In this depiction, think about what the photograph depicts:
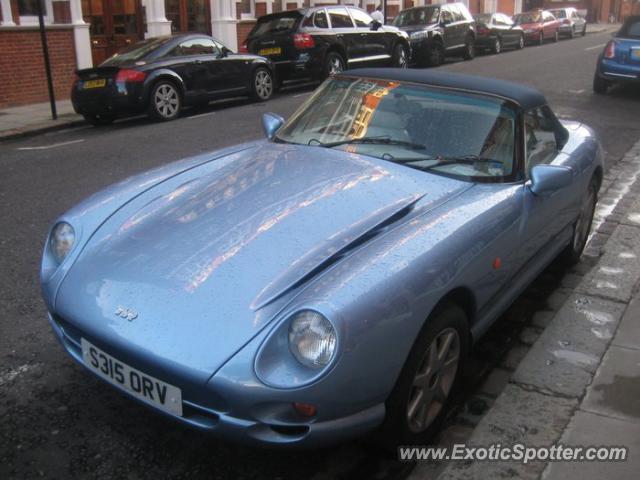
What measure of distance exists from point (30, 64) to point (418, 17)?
11.2 m

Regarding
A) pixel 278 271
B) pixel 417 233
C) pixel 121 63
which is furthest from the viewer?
pixel 121 63

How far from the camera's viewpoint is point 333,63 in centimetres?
1472

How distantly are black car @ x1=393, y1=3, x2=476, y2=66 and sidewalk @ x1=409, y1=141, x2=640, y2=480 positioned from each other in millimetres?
14896

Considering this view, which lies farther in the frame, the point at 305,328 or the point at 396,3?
the point at 396,3

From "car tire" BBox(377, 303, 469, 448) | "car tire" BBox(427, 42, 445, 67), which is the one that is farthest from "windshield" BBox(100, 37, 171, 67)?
"car tire" BBox(377, 303, 469, 448)

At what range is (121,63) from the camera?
36.8 feet

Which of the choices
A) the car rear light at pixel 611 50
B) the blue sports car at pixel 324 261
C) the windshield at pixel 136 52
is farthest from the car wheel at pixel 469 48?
the blue sports car at pixel 324 261

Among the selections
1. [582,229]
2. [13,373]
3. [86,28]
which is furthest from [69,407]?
[86,28]

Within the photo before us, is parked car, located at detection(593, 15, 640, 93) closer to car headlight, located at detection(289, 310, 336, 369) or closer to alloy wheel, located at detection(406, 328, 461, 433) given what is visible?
alloy wheel, located at detection(406, 328, 461, 433)

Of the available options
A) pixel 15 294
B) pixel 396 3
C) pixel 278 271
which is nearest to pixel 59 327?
pixel 278 271

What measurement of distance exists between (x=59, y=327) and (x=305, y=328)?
3.89ft

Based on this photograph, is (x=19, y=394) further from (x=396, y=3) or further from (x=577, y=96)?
(x=396, y=3)

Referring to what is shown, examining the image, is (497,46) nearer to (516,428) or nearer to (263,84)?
(263,84)

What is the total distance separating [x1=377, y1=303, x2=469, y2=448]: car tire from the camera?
259cm
